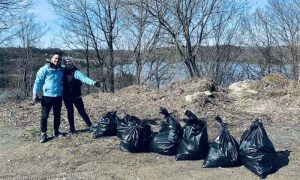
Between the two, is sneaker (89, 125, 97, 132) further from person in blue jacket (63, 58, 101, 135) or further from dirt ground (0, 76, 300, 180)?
dirt ground (0, 76, 300, 180)

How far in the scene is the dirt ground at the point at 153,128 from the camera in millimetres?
5242

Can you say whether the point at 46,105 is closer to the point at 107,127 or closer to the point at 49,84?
the point at 49,84

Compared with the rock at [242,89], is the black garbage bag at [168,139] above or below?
below

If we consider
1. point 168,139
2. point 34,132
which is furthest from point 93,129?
point 168,139

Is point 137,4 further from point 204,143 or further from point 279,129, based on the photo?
point 204,143

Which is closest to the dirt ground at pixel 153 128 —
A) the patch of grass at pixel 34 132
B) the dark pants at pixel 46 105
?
the patch of grass at pixel 34 132

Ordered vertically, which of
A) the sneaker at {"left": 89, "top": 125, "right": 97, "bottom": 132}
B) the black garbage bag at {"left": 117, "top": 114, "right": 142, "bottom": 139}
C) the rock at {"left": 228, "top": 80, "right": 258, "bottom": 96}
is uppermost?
the rock at {"left": 228, "top": 80, "right": 258, "bottom": 96}

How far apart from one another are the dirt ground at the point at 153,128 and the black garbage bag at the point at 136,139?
0.38 feet

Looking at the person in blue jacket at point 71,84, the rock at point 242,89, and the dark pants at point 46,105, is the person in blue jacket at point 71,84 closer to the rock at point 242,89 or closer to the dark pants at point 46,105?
the dark pants at point 46,105

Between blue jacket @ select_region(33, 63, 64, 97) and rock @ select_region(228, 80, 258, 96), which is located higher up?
blue jacket @ select_region(33, 63, 64, 97)

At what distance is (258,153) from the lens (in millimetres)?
4969

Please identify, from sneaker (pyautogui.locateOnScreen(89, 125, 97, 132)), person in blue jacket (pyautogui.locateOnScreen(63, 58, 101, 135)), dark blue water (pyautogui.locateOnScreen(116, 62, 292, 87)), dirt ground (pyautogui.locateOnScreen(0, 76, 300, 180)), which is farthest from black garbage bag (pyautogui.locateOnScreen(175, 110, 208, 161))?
dark blue water (pyautogui.locateOnScreen(116, 62, 292, 87))

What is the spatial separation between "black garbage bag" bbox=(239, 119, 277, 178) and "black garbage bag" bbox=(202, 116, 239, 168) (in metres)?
0.11

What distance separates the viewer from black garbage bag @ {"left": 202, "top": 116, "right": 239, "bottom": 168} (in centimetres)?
515
